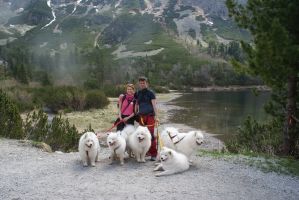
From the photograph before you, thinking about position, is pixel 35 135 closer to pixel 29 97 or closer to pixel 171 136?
pixel 171 136

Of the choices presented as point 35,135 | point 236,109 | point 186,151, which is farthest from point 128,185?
point 236,109

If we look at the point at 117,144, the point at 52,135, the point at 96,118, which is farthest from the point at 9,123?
the point at 96,118

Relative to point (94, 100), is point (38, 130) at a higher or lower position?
lower

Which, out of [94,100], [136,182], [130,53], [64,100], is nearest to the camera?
[136,182]

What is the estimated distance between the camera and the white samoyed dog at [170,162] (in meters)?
11.0

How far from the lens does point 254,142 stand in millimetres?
18234

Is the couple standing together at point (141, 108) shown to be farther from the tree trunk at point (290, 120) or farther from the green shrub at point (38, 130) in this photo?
the green shrub at point (38, 130)

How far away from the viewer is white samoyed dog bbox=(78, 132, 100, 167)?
11.7 meters

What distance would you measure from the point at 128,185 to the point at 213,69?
123 meters

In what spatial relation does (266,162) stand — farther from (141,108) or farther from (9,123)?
(9,123)

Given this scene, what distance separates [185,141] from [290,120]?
4.37 m

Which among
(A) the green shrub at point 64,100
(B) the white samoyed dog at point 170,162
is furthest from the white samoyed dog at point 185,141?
(A) the green shrub at point 64,100

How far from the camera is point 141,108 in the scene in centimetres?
1262

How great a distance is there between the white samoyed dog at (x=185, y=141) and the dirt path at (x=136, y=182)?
23.5 inches
